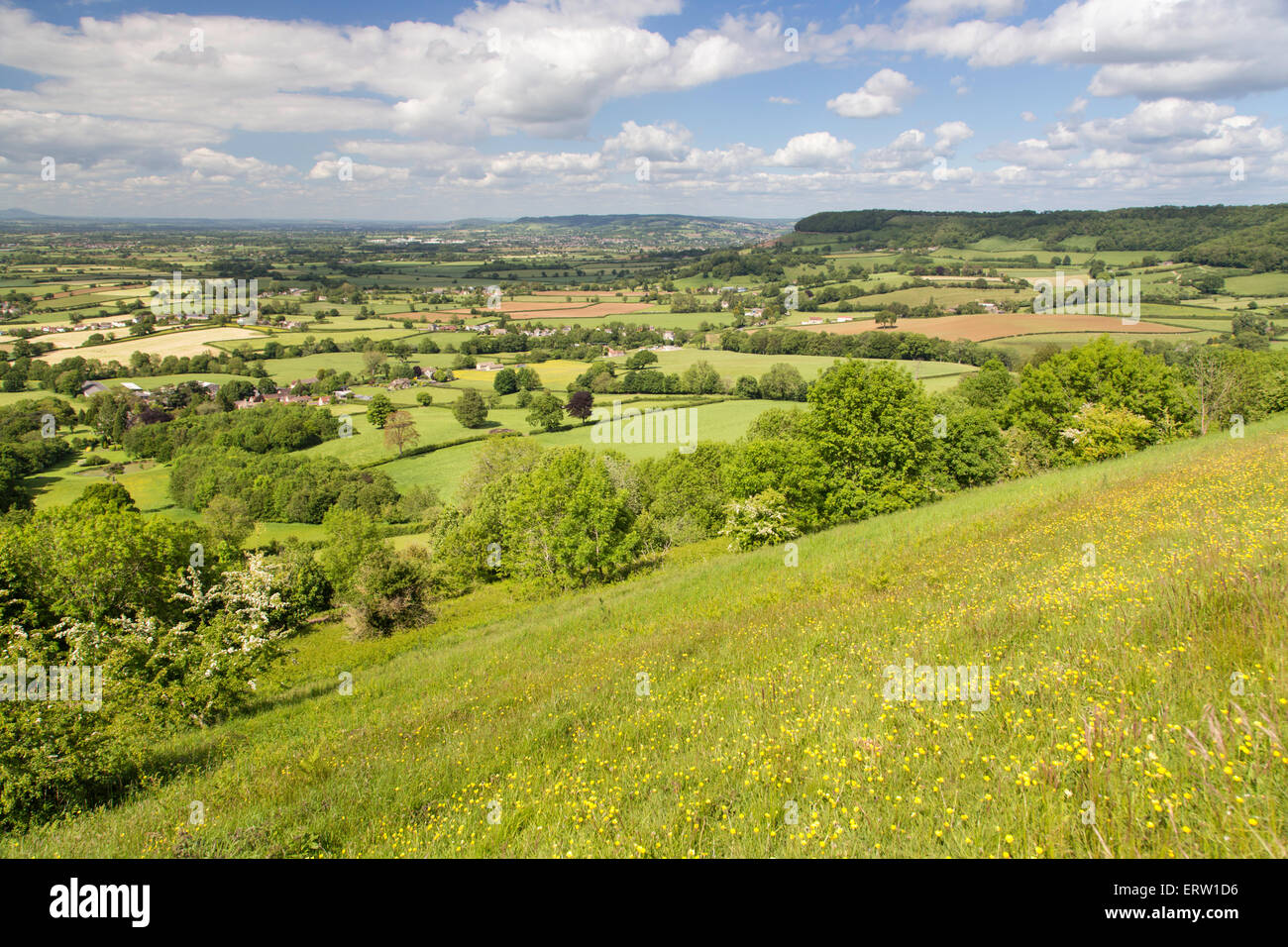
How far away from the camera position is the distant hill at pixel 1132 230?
112m

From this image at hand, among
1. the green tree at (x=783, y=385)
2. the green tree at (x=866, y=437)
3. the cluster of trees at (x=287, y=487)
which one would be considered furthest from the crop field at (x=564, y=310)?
the green tree at (x=866, y=437)

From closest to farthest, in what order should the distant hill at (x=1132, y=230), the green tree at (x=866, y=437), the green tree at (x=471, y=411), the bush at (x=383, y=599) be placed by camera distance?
the green tree at (x=866, y=437) < the bush at (x=383, y=599) < the green tree at (x=471, y=411) < the distant hill at (x=1132, y=230)

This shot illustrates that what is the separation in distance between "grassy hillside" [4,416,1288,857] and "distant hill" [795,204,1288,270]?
473 feet

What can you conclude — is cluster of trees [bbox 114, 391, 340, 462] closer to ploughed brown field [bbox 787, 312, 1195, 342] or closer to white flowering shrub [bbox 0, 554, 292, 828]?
white flowering shrub [bbox 0, 554, 292, 828]

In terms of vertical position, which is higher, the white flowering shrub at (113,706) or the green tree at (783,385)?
the green tree at (783,385)

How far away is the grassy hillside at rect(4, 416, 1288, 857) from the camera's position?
12.7 feet

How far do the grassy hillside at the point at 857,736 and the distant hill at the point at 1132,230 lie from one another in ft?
473

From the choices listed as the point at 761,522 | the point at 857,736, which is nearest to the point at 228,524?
the point at 761,522

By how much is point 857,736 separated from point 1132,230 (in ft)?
591

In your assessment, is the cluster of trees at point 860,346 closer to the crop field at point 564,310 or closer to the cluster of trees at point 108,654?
the crop field at point 564,310

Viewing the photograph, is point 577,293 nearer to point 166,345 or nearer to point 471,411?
point 166,345

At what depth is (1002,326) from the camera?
88375 millimetres
